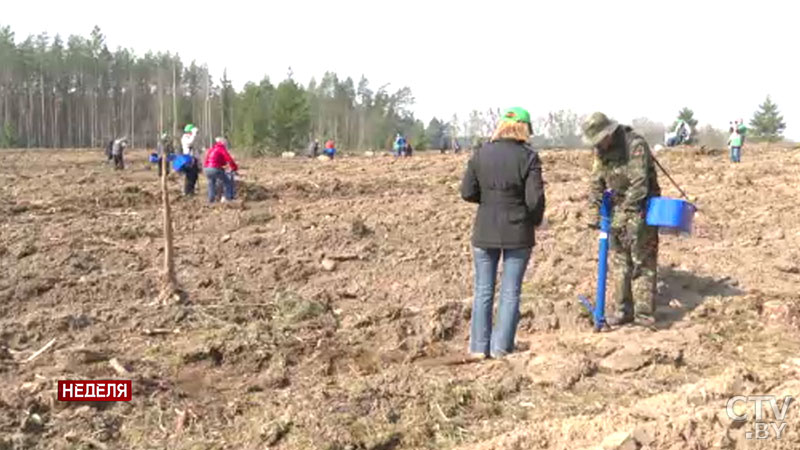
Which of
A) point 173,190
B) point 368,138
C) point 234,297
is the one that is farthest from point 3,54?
point 234,297

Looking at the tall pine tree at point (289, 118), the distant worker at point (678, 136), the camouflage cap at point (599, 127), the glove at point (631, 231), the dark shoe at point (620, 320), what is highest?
the tall pine tree at point (289, 118)

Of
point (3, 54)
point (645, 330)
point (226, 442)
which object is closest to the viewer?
point (226, 442)

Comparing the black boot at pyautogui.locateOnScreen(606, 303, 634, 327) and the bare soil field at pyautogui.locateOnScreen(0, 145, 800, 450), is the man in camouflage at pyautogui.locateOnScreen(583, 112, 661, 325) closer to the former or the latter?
the black boot at pyautogui.locateOnScreen(606, 303, 634, 327)

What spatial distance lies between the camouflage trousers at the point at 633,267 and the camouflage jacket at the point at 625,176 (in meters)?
0.16

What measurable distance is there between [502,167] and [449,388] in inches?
59.9

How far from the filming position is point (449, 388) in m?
4.71

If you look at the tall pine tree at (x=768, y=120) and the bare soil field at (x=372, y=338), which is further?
the tall pine tree at (x=768, y=120)

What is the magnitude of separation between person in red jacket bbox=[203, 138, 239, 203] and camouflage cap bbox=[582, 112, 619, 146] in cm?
859

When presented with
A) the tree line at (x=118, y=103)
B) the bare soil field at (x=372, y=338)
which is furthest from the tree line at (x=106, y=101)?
the bare soil field at (x=372, y=338)

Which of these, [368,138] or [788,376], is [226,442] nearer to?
[788,376]

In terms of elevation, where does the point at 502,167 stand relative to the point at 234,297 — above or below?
above

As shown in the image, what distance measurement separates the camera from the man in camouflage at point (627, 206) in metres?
5.93

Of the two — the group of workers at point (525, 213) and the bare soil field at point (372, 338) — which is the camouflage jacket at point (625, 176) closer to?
the group of workers at point (525, 213)

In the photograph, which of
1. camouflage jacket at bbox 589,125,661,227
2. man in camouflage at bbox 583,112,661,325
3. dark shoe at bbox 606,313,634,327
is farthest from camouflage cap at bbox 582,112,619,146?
dark shoe at bbox 606,313,634,327
